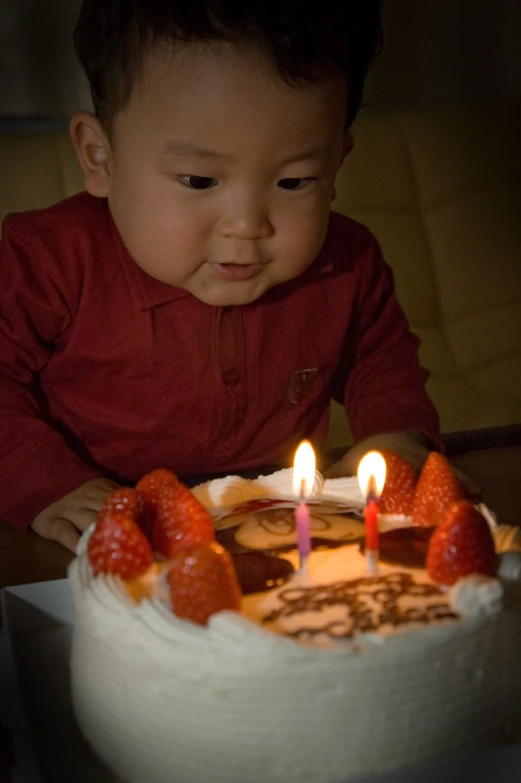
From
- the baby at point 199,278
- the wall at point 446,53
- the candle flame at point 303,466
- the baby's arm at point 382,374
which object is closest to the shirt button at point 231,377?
the baby at point 199,278

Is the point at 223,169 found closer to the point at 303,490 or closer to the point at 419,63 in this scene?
the point at 303,490

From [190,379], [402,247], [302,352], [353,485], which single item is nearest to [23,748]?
[353,485]

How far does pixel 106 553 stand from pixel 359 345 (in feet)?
2.55

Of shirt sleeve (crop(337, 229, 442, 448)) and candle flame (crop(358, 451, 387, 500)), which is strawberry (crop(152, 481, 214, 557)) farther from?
shirt sleeve (crop(337, 229, 442, 448))

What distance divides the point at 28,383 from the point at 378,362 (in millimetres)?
Answer: 527

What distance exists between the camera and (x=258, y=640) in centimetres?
75

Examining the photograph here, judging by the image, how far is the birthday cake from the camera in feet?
2.48

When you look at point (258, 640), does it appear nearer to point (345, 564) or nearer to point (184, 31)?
point (345, 564)

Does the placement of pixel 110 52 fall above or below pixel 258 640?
above

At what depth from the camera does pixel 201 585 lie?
791 mm

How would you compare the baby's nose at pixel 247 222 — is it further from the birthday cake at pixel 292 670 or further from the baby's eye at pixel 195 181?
the birthday cake at pixel 292 670

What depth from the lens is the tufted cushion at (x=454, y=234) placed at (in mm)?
2023

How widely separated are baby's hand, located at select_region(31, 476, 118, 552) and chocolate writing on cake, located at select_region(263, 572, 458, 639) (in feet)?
1.36

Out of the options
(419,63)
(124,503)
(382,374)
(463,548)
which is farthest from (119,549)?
(419,63)
